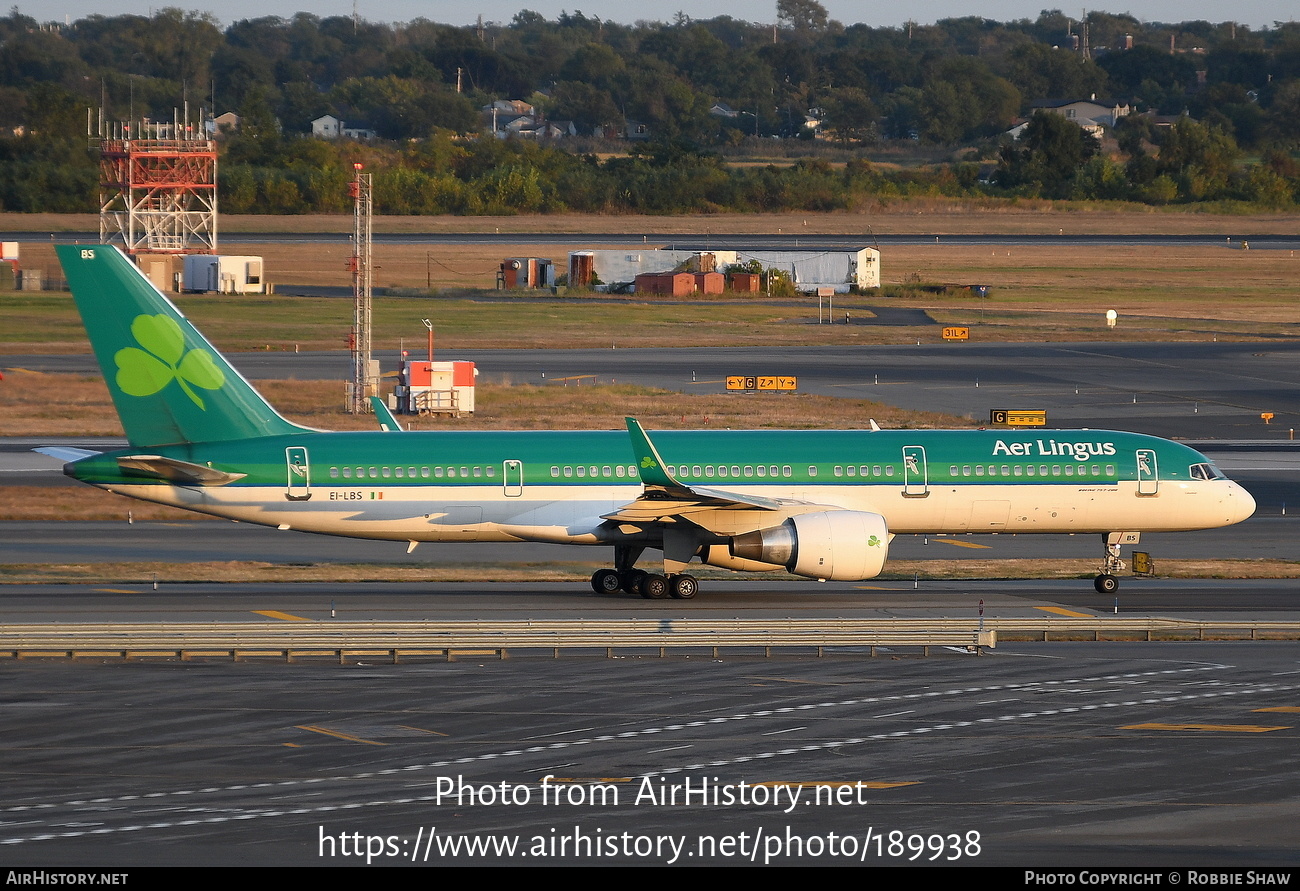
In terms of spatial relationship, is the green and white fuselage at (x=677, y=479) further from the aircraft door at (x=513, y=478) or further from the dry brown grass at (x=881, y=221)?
the dry brown grass at (x=881, y=221)

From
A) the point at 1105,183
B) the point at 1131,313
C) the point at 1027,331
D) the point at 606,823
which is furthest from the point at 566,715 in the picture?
the point at 1105,183

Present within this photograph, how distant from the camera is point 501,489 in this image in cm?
3884

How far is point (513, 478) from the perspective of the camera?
38.9 m

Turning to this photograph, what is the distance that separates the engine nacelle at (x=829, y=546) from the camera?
1455 inches

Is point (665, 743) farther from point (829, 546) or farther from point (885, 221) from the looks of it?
point (885, 221)

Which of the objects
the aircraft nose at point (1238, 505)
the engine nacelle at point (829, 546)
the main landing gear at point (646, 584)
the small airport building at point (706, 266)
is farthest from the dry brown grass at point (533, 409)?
the small airport building at point (706, 266)

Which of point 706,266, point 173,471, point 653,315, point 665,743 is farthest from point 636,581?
point 706,266

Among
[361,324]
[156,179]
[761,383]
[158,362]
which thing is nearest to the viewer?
[158,362]

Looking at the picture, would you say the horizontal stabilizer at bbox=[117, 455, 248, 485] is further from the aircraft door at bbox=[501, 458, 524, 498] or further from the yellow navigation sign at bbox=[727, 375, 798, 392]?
the yellow navigation sign at bbox=[727, 375, 798, 392]

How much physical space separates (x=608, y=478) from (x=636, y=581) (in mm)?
2630

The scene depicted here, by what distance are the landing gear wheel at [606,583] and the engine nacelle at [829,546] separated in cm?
394

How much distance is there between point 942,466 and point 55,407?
47.3 metres

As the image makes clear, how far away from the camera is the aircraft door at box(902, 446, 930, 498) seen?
39.6 m

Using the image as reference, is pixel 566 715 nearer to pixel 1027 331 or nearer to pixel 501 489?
pixel 501 489
